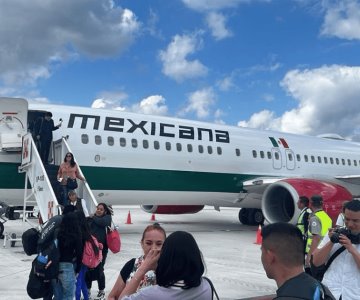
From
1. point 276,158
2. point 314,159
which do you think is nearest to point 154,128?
point 276,158

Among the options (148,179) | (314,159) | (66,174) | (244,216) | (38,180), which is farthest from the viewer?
(244,216)

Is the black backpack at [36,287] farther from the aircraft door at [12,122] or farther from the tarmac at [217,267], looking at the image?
the aircraft door at [12,122]

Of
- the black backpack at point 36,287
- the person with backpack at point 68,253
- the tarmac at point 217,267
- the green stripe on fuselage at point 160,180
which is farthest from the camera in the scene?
the green stripe on fuselage at point 160,180

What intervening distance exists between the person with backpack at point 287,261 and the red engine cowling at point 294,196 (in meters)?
9.68

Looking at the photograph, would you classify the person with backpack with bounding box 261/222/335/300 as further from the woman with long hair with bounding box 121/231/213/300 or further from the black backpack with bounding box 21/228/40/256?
the black backpack with bounding box 21/228/40/256

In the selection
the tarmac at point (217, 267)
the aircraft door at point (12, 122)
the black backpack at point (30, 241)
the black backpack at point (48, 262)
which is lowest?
the tarmac at point (217, 267)

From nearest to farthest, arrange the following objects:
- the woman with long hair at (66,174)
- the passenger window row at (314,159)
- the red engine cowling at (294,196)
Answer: the woman with long hair at (66,174) → the red engine cowling at (294,196) → the passenger window row at (314,159)

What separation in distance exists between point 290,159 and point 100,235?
10.6m

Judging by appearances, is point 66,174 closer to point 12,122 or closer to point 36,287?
point 12,122

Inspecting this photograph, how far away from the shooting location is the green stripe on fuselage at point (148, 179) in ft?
31.7

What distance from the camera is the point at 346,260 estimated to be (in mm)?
3045

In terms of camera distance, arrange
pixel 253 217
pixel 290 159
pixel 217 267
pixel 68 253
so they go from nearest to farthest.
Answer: pixel 68 253 < pixel 217 267 < pixel 290 159 < pixel 253 217

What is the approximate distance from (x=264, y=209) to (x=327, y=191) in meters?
1.68

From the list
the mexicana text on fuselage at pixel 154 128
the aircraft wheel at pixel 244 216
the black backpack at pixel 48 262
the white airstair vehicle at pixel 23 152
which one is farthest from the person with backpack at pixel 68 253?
the aircraft wheel at pixel 244 216
